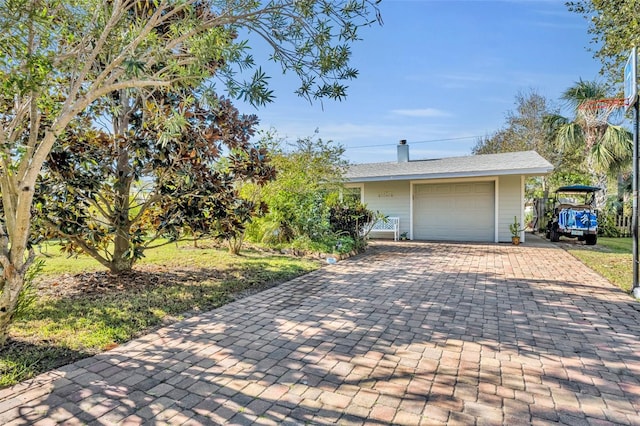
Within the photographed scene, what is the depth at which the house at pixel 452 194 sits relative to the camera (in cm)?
1208

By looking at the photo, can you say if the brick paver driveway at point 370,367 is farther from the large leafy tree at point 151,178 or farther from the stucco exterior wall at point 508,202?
the stucco exterior wall at point 508,202

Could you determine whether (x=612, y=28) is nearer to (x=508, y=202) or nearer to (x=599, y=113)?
(x=508, y=202)

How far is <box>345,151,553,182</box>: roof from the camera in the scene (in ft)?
35.9

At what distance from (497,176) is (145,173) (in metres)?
11.4

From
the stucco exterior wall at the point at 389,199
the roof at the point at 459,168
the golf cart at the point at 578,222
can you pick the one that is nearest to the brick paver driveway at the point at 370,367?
the roof at the point at 459,168

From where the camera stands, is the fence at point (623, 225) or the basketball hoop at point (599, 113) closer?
the basketball hoop at point (599, 113)

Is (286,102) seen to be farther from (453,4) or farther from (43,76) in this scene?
(453,4)

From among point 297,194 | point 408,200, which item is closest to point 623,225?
point 408,200

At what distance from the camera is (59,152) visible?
4605 mm

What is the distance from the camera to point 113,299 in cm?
466

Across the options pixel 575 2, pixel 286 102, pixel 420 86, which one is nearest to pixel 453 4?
pixel 575 2

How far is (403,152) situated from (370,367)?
14.2 m

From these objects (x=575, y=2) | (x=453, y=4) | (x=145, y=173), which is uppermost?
(x=575, y=2)

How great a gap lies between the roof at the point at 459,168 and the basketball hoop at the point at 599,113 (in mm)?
2549
